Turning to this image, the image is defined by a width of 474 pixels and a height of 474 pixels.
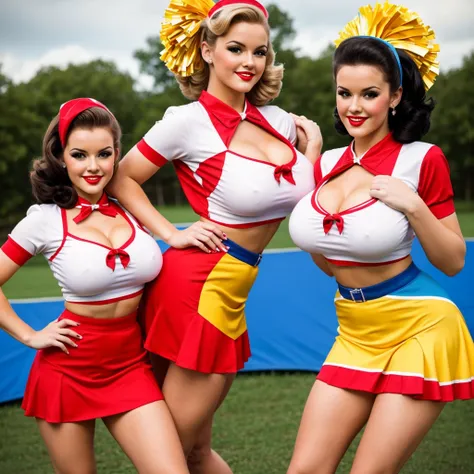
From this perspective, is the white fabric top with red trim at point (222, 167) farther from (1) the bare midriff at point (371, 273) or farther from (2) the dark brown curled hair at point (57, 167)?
(1) the bare midriff at point (371, 273)

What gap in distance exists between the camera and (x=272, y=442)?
179 inches

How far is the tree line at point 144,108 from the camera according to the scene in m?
13.4

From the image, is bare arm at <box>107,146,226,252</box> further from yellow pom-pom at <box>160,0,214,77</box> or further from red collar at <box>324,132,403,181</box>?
red collar at <box>324,132,403,181</box>

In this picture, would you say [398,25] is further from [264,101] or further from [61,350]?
[61,350]

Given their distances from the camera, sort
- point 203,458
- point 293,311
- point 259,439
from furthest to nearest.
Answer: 1. point 293,311
2. point 259,439
3. point 203,458

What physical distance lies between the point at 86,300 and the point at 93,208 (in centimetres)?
33

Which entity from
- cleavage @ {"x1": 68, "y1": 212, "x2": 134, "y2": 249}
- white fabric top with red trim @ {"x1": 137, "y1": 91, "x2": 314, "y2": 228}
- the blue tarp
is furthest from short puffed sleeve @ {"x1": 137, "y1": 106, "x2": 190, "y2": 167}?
the blue tarp

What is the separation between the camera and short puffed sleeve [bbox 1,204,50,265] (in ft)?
9.12

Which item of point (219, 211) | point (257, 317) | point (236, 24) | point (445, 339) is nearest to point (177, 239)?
point (219, 211)

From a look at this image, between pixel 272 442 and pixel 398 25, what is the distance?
2633 millimetres

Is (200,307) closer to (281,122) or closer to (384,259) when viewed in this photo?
(384,259)

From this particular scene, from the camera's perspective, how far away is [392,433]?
2.51 metres

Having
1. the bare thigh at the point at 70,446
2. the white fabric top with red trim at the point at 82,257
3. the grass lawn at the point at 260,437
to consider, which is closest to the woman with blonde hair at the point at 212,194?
the white fabric top with red trim at the point at 82,257

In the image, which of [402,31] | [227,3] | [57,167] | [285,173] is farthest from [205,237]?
[402,31]
